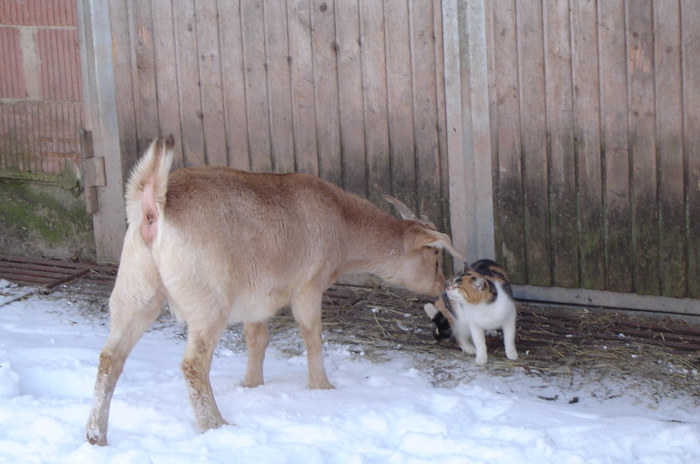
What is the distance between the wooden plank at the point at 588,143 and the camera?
6559 millimetres

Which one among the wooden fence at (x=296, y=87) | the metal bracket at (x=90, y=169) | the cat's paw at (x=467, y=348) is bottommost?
the cat's paw at (x=467, y=348)

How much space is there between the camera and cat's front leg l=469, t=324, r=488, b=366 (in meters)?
6.09

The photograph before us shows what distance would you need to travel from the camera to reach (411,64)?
7.26m

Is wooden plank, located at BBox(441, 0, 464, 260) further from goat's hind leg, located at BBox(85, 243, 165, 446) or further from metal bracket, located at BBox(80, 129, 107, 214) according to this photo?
metal bracket, located at BBox(80, 129, 107, 214)

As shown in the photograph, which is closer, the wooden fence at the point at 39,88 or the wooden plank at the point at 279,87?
the wooden plank at the point at 279,87

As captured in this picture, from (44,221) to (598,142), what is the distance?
5147 mm

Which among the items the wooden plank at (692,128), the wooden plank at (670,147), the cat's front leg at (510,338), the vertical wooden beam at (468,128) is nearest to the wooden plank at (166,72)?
the vertical wooden beam at (468,128)

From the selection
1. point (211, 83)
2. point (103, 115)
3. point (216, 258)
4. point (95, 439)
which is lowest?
point (95, 439)

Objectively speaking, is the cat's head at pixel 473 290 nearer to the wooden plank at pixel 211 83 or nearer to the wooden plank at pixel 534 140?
the wooden plank at pixel 534 140

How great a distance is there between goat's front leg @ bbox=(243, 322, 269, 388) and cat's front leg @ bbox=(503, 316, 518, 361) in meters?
1.60

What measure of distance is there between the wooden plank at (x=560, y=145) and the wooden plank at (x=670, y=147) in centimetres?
62

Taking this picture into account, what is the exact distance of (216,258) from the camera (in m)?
4.93

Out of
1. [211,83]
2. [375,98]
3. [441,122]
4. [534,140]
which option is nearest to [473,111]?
[441,122]

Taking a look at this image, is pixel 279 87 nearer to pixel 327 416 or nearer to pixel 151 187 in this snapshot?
pixel 151 187
